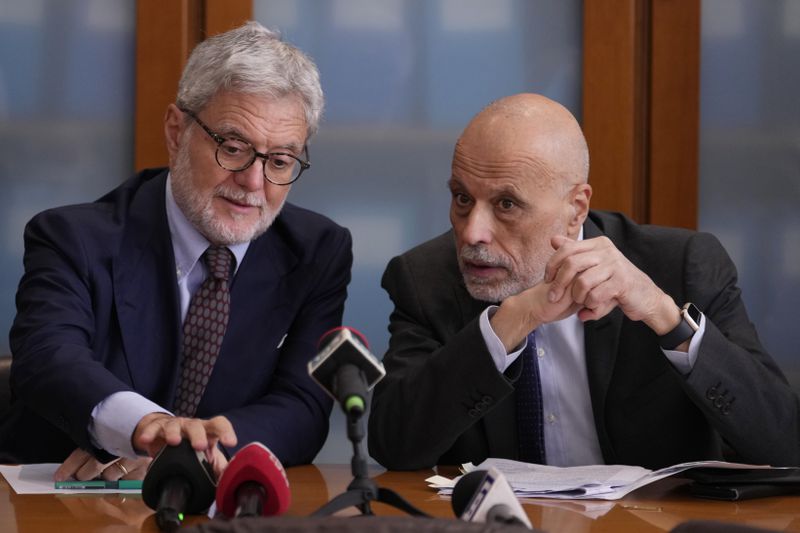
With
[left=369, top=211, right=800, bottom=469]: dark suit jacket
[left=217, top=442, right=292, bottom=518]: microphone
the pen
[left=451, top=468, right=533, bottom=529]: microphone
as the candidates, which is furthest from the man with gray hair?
[left=451, top=468, right=533, bottom=529]: microphone

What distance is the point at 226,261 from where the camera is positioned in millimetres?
2541

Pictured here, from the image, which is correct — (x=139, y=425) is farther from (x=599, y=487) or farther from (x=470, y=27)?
(x=470, y=27)

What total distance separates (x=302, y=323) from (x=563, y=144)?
726 mm

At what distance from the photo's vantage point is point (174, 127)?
262cm

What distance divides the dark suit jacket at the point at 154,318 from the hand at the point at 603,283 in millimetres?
626

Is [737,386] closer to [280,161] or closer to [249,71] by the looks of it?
[280,161]

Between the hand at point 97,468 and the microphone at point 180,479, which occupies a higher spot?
the microphone at point 180,479

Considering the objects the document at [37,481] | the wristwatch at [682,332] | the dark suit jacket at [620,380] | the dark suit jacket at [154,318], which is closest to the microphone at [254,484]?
the document at [37,481]

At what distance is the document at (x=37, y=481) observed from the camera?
1.95m

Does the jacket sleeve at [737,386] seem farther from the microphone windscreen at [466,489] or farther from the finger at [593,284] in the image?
the microphone windscreen at [466,489]

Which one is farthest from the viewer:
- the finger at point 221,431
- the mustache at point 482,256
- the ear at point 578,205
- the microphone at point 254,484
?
the ear at point 578,205

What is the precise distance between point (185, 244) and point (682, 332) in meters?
1.12

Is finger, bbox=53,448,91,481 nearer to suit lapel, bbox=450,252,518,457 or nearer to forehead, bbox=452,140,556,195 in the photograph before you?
suit lapel, bbox=450,252,518,457

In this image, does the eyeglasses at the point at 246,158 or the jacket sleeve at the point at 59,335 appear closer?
the jacket sleeve at the point at 59,335
